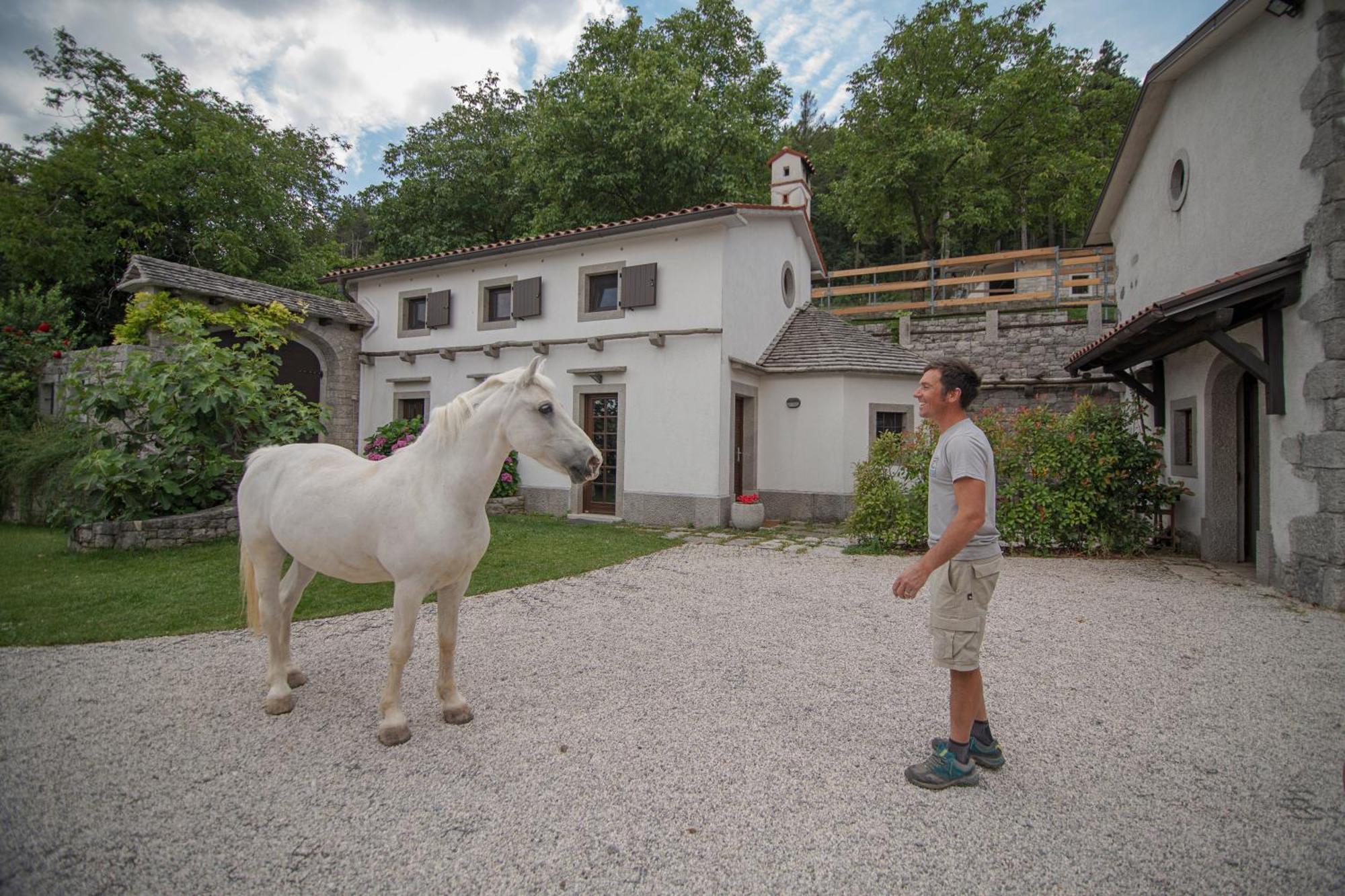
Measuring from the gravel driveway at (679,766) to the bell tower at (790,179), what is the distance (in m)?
12.9

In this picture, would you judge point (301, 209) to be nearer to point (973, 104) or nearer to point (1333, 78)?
point (973, 104)

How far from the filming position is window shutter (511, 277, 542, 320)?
12844 millimetres

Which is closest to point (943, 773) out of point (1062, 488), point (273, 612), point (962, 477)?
point (962, 477)

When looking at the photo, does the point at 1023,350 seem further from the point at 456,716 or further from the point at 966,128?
the point at 456,716

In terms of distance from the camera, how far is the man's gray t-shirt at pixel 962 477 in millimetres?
2566

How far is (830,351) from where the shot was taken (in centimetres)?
1270

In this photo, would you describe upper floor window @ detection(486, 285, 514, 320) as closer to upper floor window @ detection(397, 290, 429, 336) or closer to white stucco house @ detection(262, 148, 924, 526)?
white stucco house @ detection(262, 148, 924, 526)

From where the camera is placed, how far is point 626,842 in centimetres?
234

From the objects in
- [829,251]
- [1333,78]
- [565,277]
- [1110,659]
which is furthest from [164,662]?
[829,251]

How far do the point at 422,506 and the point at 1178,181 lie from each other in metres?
11.2

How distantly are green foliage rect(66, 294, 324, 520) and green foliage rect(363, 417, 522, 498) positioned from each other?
353 centimetres

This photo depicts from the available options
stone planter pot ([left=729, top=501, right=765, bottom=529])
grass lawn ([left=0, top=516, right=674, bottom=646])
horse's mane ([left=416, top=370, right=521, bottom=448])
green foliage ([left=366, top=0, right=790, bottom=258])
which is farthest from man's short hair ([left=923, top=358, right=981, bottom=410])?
green foliage ([left=366, top=0, right=790, bottom=258])

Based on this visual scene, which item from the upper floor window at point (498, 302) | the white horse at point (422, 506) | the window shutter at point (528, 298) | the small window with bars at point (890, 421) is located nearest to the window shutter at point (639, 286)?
the window shutter at point (528, 298)

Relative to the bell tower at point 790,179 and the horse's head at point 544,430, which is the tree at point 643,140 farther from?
the horse's head at point 544,430
